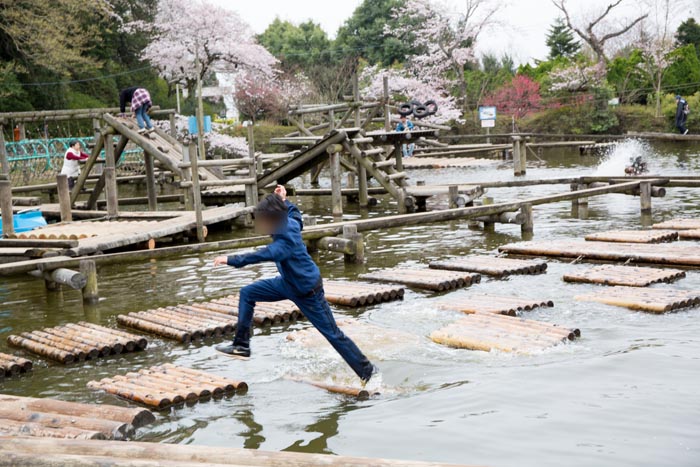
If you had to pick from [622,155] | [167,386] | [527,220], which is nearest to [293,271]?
[167,386]

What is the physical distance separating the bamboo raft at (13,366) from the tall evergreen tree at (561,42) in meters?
48.6

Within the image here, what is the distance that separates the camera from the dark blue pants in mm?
7016

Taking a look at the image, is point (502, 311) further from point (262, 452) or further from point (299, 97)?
point (299, 97)

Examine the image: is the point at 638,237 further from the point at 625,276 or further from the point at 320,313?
the point at 320,313

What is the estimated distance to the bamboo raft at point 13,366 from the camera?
8.27 metres

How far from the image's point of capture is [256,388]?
7.56 metres

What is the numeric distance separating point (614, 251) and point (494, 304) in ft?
12.4

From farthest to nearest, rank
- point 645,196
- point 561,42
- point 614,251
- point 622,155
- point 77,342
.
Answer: point 561,42
point 622,155
point 645,196
point 614,251
point 77,342

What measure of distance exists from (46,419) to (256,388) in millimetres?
1872

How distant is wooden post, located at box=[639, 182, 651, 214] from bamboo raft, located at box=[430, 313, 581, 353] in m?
9.81

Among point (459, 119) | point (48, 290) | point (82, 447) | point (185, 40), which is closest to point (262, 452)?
point (82, 447)

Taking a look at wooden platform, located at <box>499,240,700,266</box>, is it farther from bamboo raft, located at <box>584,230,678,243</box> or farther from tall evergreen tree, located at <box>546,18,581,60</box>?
tall evergreen tree, located at <box>546,18,581,60</box>

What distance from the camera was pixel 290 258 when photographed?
6926 millimetres

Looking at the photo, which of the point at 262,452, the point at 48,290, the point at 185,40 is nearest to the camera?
the point at 262,452
